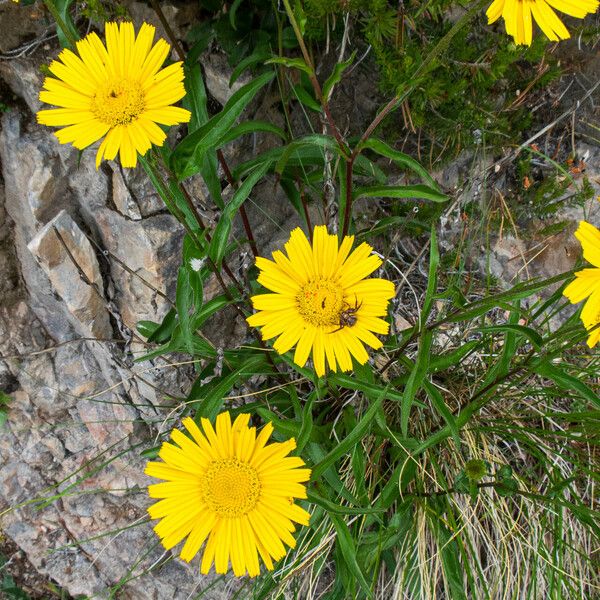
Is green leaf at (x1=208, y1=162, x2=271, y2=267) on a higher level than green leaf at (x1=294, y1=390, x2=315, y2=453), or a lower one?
higher

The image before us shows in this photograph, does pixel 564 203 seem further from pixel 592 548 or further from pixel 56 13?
pixel 56 13

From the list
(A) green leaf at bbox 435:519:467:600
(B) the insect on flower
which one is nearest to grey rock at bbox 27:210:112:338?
(B) the insect on flower

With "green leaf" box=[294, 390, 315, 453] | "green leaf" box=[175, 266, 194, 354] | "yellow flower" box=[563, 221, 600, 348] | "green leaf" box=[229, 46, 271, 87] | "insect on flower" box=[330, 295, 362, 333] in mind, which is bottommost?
"green leaf" box=[294, 390, 315, 453]

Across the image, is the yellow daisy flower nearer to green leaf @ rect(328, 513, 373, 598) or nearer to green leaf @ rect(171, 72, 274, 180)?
green leaf @ rect(328, 513, 373, 598)

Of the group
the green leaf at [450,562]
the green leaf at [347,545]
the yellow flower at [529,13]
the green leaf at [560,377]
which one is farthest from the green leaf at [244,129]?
the green leaf at [450,562]

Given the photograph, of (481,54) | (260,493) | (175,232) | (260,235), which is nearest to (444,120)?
(481,54)

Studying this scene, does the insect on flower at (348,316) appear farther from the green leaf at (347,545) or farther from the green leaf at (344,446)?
the green leaf at (347,545)
